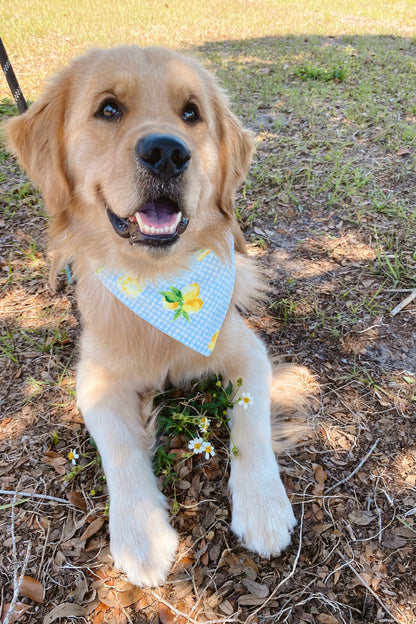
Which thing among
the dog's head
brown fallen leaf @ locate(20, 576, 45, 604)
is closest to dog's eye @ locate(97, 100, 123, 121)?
the dog's head

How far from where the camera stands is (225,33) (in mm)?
10086

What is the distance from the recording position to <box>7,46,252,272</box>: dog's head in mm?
1855

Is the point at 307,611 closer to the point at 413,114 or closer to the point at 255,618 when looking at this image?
the point at 255,618

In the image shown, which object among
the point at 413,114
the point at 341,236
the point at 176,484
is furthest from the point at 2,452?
the point at 413,114

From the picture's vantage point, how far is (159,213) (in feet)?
6.63

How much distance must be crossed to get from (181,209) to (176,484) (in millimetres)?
1347

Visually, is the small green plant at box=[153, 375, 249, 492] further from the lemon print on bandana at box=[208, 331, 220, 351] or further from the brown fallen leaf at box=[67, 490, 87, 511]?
the brown fallen leaf at box=[67, 490, 87, 511]

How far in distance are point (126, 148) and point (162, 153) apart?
0.19 m

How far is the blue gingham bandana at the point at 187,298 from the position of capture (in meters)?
2.29

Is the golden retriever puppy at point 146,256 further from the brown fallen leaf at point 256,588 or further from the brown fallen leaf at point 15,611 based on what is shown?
the brown fallen leaf at point 15,611

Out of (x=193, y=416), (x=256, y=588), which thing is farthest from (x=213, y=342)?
(x=256, y=588)

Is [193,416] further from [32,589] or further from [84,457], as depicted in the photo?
[32,589]

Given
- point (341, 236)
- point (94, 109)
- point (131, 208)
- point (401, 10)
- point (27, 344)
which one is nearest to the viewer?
point (131, 208)

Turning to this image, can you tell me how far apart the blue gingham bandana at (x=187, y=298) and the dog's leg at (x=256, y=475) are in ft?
0.81
